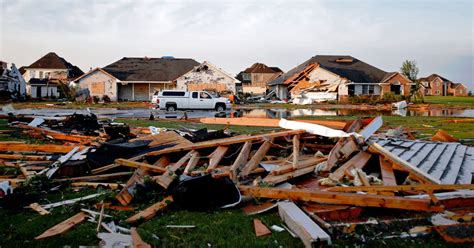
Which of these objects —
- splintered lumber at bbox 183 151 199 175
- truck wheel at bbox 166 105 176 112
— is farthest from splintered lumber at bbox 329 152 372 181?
truck wheel at bbox 166 105 176 112

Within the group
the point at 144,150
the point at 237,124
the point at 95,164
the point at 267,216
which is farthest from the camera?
the point at 237,124

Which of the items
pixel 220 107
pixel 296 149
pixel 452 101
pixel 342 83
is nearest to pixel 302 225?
pixel 296 149

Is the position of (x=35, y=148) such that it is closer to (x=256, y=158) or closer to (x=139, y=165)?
(x=139, y=165)

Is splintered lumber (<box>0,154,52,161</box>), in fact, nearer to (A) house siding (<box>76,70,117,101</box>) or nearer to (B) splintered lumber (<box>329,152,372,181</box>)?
(B) splintered lumber (<box>329,152,372,181</box>)

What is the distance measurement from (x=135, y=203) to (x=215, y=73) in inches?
1898

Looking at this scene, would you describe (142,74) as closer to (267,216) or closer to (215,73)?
(215,73)

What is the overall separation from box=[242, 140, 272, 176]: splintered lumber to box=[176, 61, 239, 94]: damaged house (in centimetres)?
4519

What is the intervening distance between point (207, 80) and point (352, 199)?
1932 inches

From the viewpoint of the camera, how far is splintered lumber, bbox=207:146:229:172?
6.76 m

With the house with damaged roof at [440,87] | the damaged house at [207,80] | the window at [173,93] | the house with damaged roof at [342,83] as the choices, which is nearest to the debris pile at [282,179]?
the window at [173,93]

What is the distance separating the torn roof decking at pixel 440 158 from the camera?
6.29m

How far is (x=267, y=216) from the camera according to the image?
4.95m

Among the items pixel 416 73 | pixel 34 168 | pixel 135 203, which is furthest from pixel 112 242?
pixel 416 73

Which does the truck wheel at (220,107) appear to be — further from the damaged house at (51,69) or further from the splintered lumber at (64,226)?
the damaged house at (51,69)
